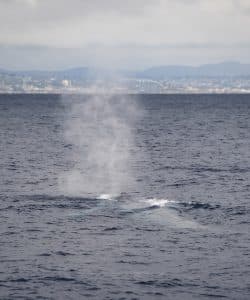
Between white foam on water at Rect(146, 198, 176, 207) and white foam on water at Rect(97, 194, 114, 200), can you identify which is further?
white foam on water at Rect(97, 194, 114, 200)

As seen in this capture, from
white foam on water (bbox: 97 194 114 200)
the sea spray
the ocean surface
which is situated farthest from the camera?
the sea spray

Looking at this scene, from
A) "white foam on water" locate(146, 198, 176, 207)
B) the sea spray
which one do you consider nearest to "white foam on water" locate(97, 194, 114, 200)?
the sea spray

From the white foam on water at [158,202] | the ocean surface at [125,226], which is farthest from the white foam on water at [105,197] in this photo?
the white foam on water at [158,202]

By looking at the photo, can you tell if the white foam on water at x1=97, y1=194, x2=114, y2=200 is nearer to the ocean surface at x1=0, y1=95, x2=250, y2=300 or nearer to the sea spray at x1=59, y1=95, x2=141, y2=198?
the ocean surface at x1=0, y1=95, x2=250, y2=300

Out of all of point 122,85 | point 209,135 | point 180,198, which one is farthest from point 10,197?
point 209,135

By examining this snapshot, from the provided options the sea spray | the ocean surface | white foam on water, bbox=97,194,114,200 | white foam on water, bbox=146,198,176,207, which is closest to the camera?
the ocean surface

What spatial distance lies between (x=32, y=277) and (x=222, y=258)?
695 inches

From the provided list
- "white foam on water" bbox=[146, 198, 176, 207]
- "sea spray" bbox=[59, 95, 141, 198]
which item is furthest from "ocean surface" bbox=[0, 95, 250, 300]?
"sea spray" bbox=[59, 95, 141, 198]

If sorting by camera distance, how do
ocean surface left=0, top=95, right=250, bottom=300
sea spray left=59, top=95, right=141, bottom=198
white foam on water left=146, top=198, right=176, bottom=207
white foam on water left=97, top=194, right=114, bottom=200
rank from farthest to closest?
sea spray left=59, top=95, right=141, bottom=198 < white foam on water left=97, top=194, right=114, bottom=200 < white foam on water left=146, top=198, right=176, bottom=207 < ocean surface left=0, top=95, right=250, bottom=300

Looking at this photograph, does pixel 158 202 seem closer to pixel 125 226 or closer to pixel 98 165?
pixel 125 226

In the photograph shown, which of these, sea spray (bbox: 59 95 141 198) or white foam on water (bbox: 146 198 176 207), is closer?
white foam on water (bbox: 146 198 176 207)

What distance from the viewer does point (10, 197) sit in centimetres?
8344

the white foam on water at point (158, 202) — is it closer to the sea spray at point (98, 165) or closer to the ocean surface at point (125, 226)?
the ocean surface at point (125, 226)

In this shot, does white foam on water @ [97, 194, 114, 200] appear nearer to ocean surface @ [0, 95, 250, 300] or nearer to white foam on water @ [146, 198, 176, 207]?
ocean surface @ [0, 95, 250, 300]
